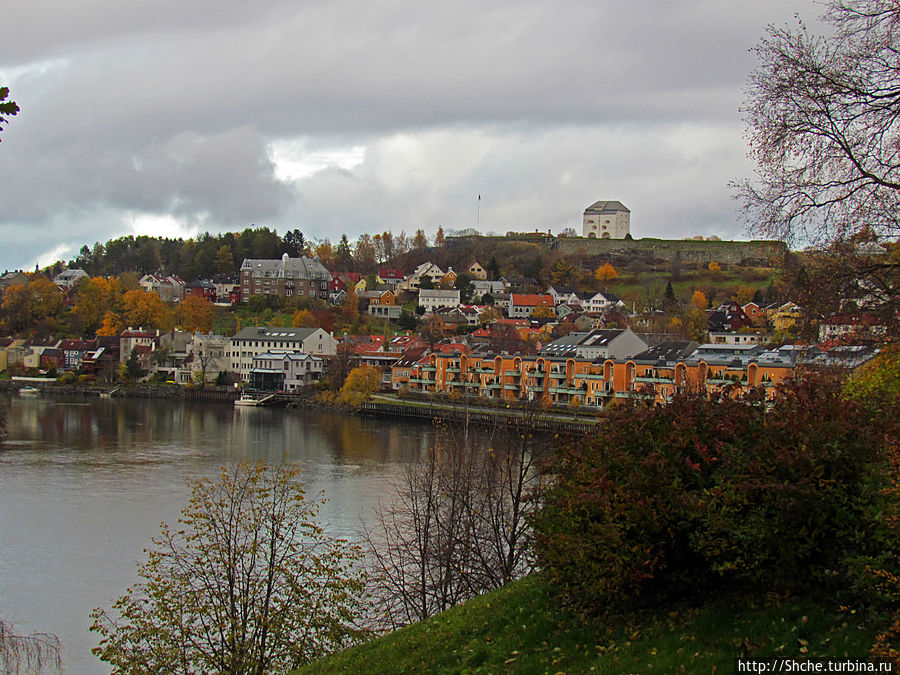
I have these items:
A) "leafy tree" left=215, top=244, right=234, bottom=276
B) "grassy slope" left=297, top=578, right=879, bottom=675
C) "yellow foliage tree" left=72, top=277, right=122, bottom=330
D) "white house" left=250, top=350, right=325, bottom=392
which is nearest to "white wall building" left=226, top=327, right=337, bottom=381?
"white house" left=250, top=350, right=325, bottom=392

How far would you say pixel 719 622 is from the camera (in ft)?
20.5

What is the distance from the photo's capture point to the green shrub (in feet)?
19.7

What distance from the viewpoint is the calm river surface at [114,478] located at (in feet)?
47.2

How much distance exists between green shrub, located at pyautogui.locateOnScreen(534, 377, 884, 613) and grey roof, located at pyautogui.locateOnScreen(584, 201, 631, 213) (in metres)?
91.1

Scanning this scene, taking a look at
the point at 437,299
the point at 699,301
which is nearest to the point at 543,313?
the point at 437,299

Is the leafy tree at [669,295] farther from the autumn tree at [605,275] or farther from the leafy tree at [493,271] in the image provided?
the leafy tree at [493,271]

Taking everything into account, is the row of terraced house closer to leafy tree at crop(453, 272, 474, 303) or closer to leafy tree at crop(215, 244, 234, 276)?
leafy tree at crop(453, 272, 474, 303)

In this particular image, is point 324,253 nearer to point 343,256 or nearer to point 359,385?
point 343,256

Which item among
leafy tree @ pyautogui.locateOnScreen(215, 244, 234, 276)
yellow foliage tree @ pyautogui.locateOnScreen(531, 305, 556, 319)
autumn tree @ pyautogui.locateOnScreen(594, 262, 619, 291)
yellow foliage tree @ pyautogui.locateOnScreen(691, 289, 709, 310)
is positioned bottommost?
yellow foliage tree @ pyautogui.locateOnScreen(531, 305, 556, 319)

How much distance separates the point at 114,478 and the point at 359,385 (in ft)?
79.7

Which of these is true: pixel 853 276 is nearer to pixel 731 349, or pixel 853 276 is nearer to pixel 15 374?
pixel 731 349

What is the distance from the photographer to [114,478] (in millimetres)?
23609

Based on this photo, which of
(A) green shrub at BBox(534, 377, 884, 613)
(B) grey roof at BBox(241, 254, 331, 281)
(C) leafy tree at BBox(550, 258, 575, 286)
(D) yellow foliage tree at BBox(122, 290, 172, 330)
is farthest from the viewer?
(C) leafy tree at BBox(550, 258, 575, 286)

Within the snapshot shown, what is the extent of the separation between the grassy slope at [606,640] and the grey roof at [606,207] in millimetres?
90852
